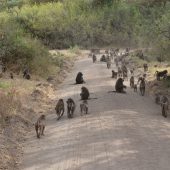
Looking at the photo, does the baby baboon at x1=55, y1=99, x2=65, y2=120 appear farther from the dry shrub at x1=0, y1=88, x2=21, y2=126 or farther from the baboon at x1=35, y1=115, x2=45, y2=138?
the baboon at x1=35, y1=115, x2=45, y2=138

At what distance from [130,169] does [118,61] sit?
1703 inches

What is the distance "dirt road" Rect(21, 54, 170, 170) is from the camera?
18.2 meters

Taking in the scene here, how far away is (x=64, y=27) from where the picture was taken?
89.8 meters

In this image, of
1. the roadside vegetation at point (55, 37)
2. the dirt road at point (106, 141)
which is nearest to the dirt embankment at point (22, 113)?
the roadside vegetation at point (55, 37)

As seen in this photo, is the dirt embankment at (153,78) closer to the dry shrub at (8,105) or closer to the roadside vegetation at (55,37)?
the roadside vegetation at (55,37)

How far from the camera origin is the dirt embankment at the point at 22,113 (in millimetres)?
19628

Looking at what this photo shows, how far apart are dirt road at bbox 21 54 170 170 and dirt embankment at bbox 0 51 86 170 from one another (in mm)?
494

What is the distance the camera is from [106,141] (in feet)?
69.0

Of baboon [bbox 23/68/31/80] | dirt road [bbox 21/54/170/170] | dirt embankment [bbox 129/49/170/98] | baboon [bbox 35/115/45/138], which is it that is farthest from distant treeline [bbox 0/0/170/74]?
baboon [bbox 35/115/45/138]

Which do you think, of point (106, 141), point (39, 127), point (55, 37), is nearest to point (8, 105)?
point (39, 127)

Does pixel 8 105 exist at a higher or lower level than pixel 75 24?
lower

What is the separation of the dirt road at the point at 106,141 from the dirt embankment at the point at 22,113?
1.62 ft

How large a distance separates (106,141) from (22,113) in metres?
6.68

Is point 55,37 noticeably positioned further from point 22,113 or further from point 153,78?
point 22,113
